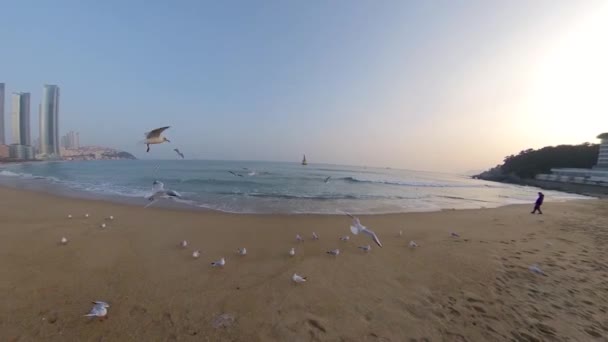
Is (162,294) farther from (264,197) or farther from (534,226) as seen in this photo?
(534,226)

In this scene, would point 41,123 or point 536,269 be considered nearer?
point 536,269

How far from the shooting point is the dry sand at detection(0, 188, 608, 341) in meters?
3.78

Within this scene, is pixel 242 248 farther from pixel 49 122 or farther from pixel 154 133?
pixel 49 122

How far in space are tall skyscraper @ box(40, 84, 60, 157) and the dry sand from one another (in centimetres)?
12085

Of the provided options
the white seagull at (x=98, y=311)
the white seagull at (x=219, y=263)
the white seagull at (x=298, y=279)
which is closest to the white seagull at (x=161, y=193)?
the white seagull at (x=219, y=263)

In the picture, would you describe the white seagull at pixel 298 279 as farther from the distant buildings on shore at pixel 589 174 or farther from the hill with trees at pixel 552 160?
the hill with trees at pixel 552 160

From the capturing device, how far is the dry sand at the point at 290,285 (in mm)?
3777

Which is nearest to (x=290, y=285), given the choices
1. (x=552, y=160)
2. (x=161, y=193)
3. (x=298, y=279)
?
(x=298, y=279)

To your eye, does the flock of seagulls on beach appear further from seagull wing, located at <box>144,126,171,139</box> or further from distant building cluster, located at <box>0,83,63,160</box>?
distant building cluster, located at <box>0,83,63,160</box>

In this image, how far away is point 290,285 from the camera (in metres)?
5.21

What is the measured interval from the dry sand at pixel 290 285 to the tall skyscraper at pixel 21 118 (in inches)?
4910

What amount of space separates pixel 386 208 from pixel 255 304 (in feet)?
40.6

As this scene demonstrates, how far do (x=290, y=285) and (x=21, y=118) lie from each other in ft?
461

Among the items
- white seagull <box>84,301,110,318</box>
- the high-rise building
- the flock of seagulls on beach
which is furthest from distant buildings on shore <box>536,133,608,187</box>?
white seagull <box>84,301,110,318</box>
